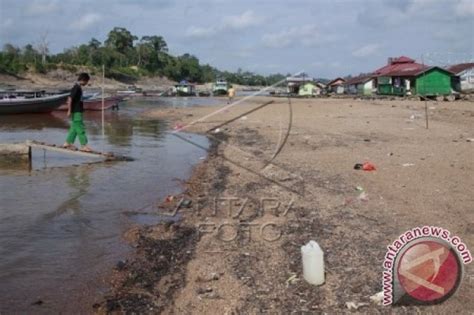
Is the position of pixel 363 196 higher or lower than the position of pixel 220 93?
lower

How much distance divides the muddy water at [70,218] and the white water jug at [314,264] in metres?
2.15

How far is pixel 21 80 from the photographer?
287 ft

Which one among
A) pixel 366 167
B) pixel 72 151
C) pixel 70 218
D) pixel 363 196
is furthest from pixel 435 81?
pixel 70 218

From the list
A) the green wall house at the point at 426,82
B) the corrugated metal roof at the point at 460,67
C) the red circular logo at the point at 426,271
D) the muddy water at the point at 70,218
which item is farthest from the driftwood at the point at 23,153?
the corrugated metal roof at the point at 460,67

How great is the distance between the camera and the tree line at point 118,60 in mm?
97000

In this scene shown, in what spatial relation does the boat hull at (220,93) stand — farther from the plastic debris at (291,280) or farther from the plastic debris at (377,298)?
the plastic debris at (377,298)

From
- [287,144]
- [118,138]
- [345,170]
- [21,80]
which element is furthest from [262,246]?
[21,80]

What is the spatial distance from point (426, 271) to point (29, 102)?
3265 cm

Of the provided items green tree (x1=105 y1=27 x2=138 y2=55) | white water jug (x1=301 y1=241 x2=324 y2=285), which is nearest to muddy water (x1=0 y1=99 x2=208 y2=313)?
white water jug (x1=301 y1=241 x2=324 y2=285)

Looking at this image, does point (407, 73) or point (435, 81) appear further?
point (407, 73)

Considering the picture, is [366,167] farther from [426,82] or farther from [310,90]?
[310,90]

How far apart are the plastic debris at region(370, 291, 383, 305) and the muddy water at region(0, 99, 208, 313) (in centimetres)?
267

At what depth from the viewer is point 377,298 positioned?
4.56 meters

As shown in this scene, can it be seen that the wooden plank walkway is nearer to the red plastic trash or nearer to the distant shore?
the red plastic trash
